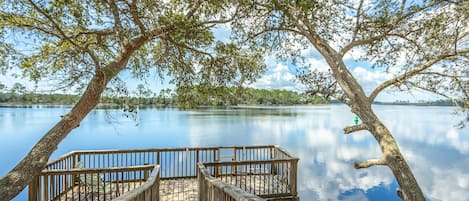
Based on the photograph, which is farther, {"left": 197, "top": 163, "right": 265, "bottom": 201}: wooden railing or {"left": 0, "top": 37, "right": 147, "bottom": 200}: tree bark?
{"left": 0, "top": 37, "right": 147, "bottom": 200}: tree bark

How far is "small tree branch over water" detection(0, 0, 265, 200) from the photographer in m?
3.36

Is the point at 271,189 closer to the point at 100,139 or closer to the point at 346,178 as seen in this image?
the point at 346,178

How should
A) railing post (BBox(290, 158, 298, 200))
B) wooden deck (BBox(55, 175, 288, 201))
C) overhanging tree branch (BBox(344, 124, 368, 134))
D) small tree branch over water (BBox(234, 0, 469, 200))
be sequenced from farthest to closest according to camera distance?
railing post (BBox(290, 158, 298, 200)), wooden deck (BBox(55, 175, 288, 201)), overhanging tree branch (BBox(344, 124, 368, 134)), small tree branch over water (BBox(234, 0, 469, 200))

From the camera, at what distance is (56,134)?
3736mm

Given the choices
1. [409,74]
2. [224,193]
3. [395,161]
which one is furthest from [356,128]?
[224,193]

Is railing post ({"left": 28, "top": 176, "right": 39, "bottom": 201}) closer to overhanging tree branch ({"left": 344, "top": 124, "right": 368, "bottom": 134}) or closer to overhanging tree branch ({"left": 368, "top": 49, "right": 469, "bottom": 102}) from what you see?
overhanging tree branch ({"left": 344, "top": 124, "right": 368, "bottom": 134})

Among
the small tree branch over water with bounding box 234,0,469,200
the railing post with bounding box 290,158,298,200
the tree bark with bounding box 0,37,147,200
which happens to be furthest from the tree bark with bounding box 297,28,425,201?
the tree bark with bounding box 0,37,147,200

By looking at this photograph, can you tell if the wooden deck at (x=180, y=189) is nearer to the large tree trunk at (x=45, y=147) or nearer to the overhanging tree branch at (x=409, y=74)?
the large tree trunk at (x=45, y=147)

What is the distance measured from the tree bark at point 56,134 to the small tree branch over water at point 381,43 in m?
2.52

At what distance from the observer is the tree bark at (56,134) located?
318 centimetres

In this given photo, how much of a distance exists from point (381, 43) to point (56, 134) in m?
6.17

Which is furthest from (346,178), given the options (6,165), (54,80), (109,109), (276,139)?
(6,165)

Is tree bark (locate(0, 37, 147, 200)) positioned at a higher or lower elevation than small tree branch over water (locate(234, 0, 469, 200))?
lower

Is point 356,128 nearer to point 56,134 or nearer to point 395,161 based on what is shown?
point 395,161
